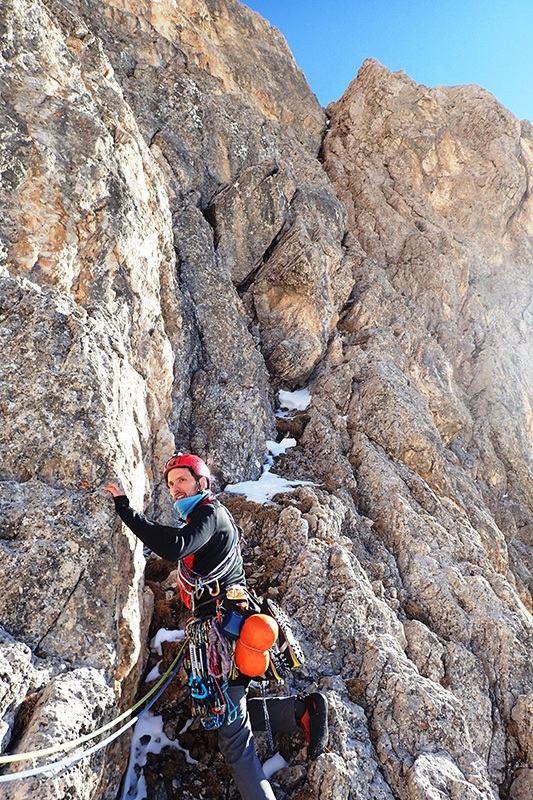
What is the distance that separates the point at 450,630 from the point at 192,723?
6340mm

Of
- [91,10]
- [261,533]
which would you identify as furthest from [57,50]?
[91,10]

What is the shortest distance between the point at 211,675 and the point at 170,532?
1690mm

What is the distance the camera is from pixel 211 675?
16.9 ft

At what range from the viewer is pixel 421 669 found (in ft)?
28.0

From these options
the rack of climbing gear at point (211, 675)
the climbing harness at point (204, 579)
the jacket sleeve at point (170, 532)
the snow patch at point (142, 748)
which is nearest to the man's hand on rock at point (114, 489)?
the jacket sleeve at point (170, 532)

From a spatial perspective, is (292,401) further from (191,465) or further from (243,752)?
(243,752)

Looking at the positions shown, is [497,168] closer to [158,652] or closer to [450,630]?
[450,630]

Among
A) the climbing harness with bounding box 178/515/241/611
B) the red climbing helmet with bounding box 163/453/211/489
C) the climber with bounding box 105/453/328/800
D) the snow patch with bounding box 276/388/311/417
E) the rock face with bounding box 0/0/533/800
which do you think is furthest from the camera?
the snow patch with bounding box 276/388/311/417

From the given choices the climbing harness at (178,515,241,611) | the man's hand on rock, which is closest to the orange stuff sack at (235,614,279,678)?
the climbing harness at (178,515,241,611)

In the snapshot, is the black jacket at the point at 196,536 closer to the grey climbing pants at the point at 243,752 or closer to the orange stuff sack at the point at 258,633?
the orange stuff sack at the point at 258,633

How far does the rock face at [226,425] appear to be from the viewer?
5230mm

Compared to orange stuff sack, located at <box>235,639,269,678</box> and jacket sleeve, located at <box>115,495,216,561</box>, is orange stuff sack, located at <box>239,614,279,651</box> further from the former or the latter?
jacket sleeve, located at <box>115,495,216,561</box>

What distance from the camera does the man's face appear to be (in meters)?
5.71

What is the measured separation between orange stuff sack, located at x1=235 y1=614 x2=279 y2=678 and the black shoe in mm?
1015
